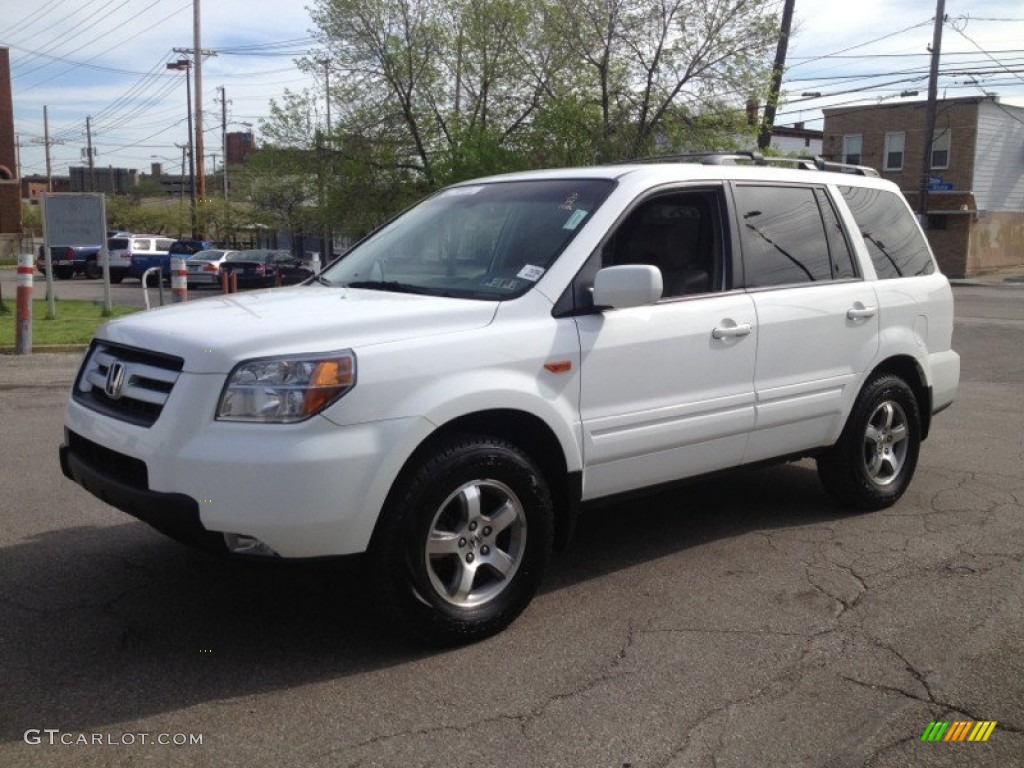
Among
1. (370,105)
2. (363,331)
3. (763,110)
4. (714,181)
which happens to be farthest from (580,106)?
(363,331)

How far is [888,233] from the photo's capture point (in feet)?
19.6

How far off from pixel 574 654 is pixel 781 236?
99.9 inches

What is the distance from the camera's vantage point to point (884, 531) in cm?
549

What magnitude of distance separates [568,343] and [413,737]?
1669mm

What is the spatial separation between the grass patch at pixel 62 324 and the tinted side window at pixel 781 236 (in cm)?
1035

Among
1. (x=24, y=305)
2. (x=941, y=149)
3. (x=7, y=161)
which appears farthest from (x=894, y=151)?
(x=24, y=305)

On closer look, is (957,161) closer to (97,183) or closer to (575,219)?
(575,219)

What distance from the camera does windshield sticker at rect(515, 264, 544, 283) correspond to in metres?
4.23

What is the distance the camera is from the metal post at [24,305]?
11.8 metres

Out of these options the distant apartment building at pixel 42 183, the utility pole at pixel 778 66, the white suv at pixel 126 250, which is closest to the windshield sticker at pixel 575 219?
the utility pole at pixel 778 66

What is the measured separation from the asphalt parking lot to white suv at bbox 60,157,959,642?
34cm

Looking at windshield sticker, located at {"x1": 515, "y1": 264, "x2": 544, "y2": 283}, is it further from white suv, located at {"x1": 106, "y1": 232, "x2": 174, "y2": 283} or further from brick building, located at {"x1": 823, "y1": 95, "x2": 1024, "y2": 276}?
brick building, located at {"x1": 823, "y1": 95, "x2": 1024, "y2": 276}

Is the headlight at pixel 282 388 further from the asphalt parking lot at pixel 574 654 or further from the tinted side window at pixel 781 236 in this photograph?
the tinted side window at pixel 781 236

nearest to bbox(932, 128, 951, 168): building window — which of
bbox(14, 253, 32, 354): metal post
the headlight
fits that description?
bbox(14, 253, 32, 354): metal post
